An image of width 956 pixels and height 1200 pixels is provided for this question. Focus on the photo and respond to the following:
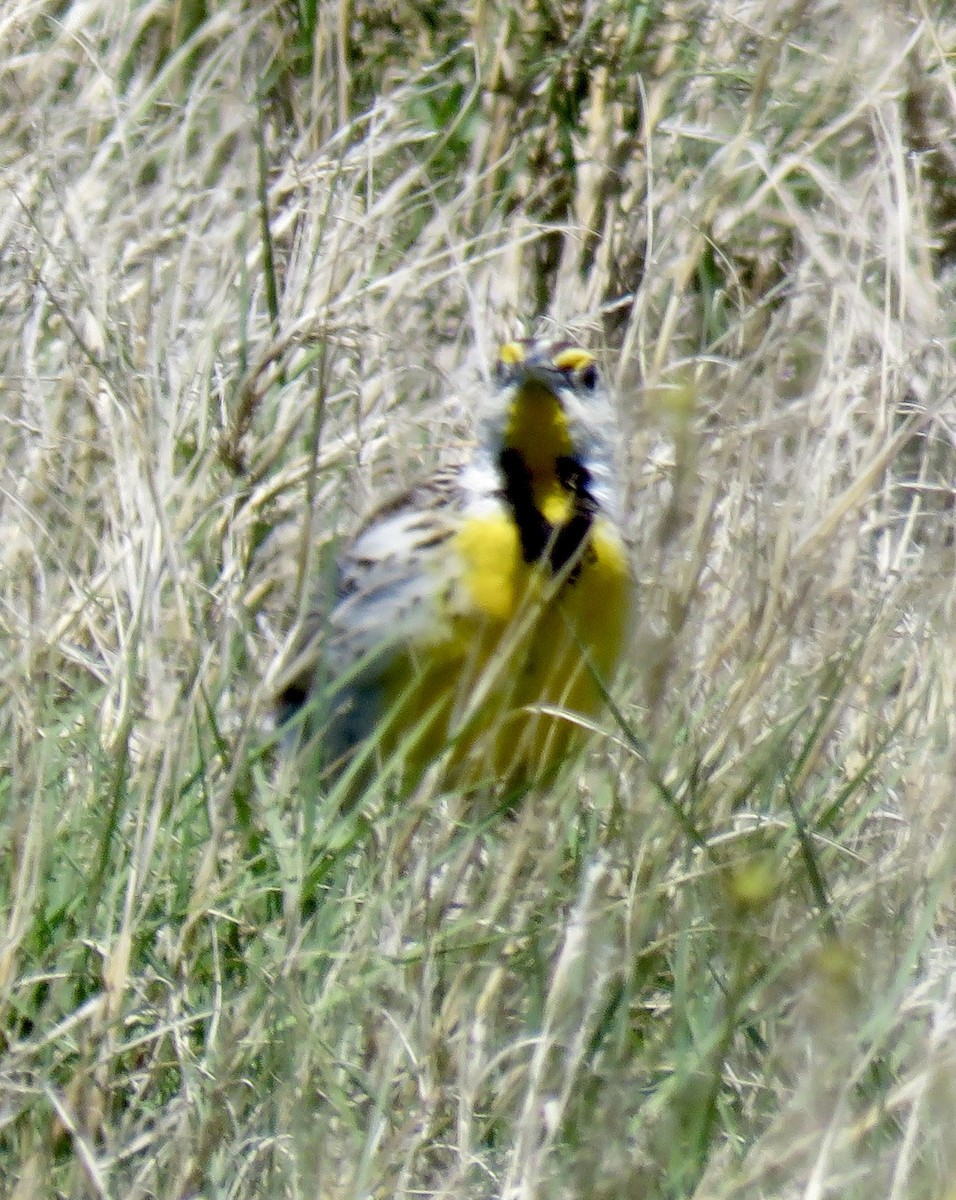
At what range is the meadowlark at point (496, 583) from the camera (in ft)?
9.00

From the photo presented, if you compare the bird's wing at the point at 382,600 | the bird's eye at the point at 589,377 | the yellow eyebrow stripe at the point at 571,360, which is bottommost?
the bird's wing at the point at 382,600

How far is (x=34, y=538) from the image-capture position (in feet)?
9.44

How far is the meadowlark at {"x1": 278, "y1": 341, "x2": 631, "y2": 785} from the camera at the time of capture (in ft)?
9.00

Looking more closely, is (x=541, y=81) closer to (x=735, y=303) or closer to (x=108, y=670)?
(x=735, y=303)

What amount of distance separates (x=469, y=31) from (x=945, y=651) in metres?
1.58

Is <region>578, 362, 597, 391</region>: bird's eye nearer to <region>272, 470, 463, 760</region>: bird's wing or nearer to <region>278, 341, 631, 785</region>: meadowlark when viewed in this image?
<region>278, 341, 631, 785</region>: meadowlark

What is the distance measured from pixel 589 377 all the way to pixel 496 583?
0.36 m

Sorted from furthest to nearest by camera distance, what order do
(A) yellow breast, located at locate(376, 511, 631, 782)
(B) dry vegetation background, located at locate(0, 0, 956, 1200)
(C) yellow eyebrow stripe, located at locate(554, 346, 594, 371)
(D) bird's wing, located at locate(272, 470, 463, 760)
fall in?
1. (C) yellow eyebrow stripe, located at locate(554, 346, 594, 371)
2. (D) bird's wing, located at locate(272, 470, 463, 760)
3. (A) yellow breast, located at locate(376, 511, 631, 782)
4. (B) dry vegetation background, located at locate(0, 0, 956, 1200)

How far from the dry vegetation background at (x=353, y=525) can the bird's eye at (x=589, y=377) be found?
0.05 m

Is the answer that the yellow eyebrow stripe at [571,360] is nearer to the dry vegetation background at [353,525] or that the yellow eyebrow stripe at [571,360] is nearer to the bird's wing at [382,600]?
the dry vegetation background at [353,525]

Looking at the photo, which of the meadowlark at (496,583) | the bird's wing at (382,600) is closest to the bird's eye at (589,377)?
the meadowlark at (496,583)

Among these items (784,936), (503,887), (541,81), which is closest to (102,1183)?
(503,887)

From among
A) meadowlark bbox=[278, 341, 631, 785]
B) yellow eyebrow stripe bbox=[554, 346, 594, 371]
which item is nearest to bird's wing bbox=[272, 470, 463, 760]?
meadowlark bbox=[278, 341, 631, 785]

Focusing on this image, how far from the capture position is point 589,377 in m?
3.03
